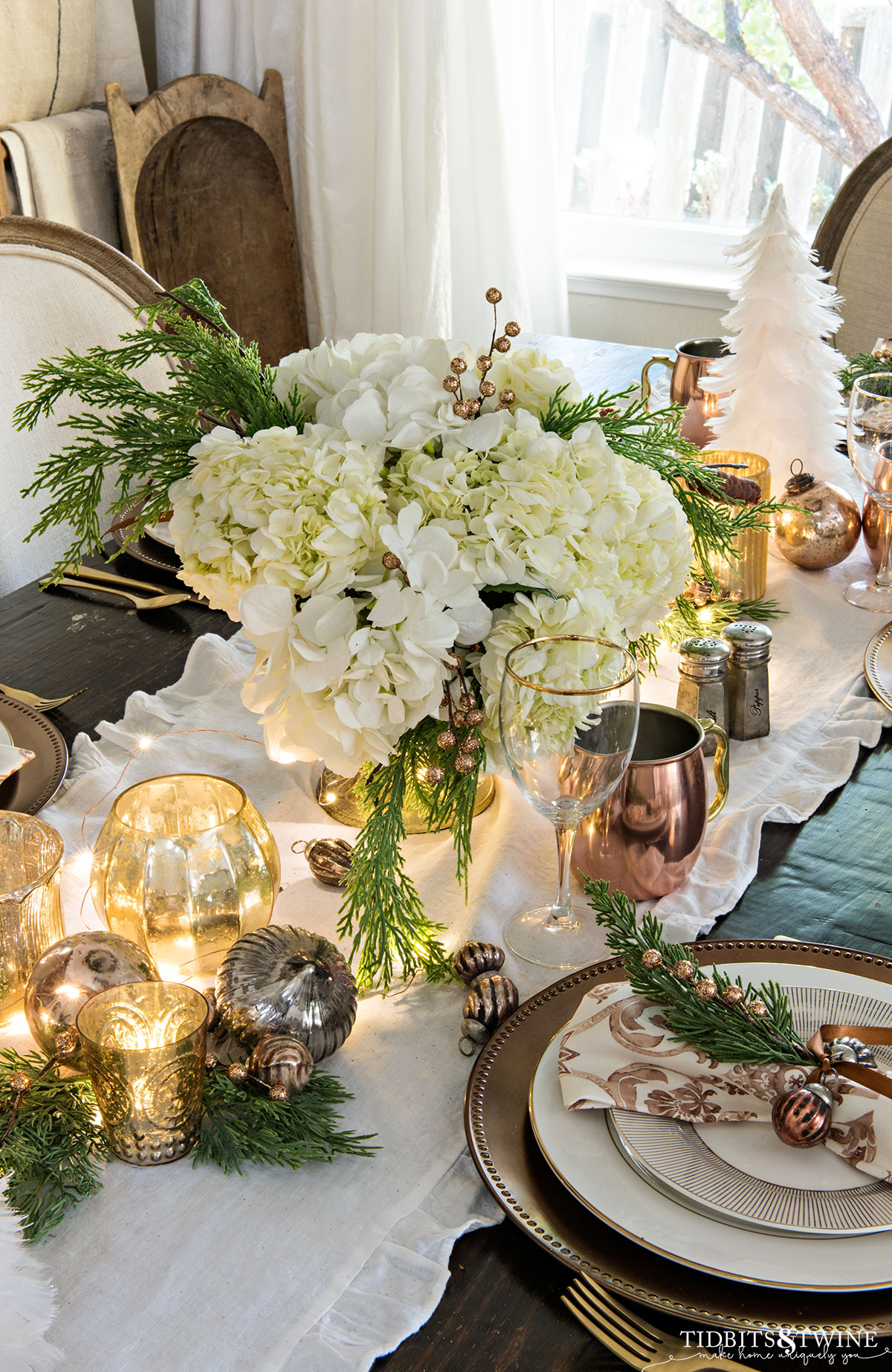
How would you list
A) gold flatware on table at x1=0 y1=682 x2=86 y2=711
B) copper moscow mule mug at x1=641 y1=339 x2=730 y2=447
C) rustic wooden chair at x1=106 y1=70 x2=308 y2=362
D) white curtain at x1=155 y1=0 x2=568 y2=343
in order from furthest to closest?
white curtain at x1=155 y1=0 x2=568 y2=343 → rustic wooden chair at x1=106 y1=70 x2=308 y2=362 → copper moscow mule mug at x1=641 y1=339 x2=730 y2=447 → gold flatware on table at x1=0 y1=682 x2=86 y2=711

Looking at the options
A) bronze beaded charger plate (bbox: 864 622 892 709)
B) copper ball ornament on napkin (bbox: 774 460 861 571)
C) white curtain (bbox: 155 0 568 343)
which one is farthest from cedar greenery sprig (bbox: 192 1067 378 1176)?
white curtain (bbox: 155 0 568 343)

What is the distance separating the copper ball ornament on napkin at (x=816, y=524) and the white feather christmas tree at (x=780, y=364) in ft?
0.21

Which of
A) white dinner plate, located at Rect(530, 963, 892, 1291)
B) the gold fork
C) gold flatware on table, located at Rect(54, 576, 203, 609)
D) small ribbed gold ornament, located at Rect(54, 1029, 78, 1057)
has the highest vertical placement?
white dinner plate, located at Rect(530, 963, 892, 1291)

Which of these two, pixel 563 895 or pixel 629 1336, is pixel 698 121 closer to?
pixel 563 895

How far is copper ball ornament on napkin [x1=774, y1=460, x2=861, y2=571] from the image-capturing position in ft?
3.79

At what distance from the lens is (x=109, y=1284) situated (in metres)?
0.50

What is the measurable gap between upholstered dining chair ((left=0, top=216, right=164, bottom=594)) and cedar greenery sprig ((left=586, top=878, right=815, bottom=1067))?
101cm

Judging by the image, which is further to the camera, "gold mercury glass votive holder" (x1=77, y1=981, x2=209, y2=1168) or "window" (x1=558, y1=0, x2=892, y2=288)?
"window" (x1=558, y1=0, x2=892, y2=288)

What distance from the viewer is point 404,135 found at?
2.50 metres

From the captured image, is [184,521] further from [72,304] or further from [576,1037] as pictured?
[72,304]

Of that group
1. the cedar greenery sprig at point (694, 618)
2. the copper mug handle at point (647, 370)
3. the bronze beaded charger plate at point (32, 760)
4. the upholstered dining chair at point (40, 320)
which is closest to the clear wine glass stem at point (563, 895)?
the cedar greenery sprig at point (694, 618)

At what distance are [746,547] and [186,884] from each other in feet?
2.10

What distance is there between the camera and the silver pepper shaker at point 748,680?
2.92ft

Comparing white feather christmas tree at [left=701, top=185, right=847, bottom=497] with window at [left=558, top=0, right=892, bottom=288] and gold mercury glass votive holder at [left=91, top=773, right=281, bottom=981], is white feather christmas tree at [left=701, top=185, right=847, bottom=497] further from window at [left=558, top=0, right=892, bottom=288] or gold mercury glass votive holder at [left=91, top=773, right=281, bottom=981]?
window at [left=558, top=0, right=892, bottom=288]
